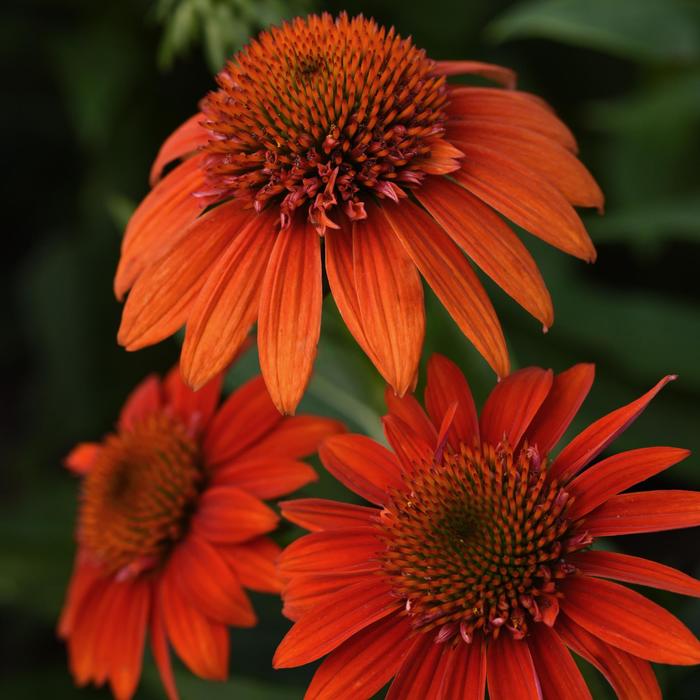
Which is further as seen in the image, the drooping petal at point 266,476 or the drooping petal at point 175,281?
the drooping petal at point 266,476

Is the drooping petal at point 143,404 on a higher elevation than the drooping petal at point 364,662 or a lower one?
higher

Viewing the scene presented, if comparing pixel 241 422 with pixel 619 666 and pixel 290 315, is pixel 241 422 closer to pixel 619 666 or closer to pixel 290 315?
pixel 290 315

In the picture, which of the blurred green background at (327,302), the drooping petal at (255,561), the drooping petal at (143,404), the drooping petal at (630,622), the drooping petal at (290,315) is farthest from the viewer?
the blurred green background at (327,302)

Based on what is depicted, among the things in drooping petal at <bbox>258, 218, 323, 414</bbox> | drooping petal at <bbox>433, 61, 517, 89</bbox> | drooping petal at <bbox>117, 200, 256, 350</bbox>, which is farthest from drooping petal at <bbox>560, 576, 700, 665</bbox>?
drooping petal at <bbox>433, 61, 517, 89</bbox>

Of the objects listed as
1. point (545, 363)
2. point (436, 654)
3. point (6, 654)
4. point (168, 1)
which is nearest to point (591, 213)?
point (545, 363)

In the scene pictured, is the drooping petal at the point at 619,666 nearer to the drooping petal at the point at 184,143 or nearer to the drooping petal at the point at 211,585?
the drooping petal at the point at 211,585

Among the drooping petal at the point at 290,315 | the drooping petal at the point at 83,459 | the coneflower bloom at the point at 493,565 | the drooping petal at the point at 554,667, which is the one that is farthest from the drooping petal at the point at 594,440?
the drooping petal at the point at 83,459

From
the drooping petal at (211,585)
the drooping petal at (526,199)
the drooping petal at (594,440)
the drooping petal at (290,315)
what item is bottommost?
the drooping petal at (211,585)

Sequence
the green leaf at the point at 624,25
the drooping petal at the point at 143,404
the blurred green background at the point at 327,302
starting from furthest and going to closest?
the green leaf at the point at 624,25 < the blurred green background at the point at 327,302 < the drooping petal at the point at 143,404

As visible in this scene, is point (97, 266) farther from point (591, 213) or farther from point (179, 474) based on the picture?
point (179, 474)
